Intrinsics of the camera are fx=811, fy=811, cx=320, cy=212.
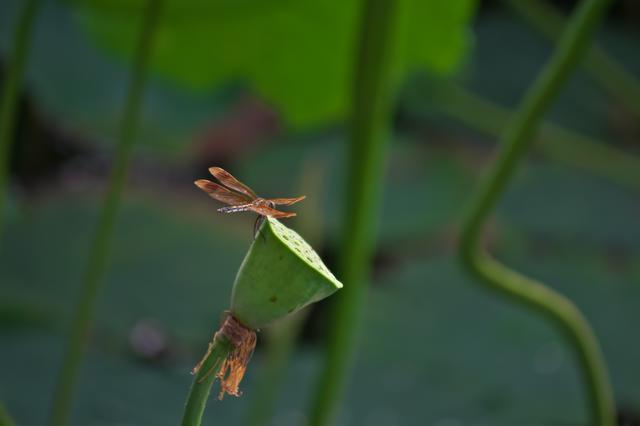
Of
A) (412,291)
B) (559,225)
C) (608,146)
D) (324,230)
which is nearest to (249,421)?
(412,291)

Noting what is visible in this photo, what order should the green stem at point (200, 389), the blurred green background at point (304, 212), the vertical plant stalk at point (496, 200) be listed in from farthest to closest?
the blurred green background at point (304, 212)
the vertical plant stalk at point (496, 200)
the green stem at point (200, 389)

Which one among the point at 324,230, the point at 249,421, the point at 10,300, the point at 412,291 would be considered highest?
the point at 324,230

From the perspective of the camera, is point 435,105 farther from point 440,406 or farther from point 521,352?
point 440,406

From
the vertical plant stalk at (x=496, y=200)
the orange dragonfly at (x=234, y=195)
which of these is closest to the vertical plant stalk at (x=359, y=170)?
the vertical plant stalk at (x=496, y=200)

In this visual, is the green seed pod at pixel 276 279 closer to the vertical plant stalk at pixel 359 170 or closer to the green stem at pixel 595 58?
the vertical plant stalk at pixel 359 170

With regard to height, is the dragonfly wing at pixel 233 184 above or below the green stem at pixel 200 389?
above

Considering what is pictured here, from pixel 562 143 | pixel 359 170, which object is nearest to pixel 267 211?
pixel 359 170

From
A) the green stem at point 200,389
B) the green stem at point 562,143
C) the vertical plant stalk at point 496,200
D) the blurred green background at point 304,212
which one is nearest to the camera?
the green stem at point 200,389

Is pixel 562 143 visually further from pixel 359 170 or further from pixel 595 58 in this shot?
pixel 359 170
